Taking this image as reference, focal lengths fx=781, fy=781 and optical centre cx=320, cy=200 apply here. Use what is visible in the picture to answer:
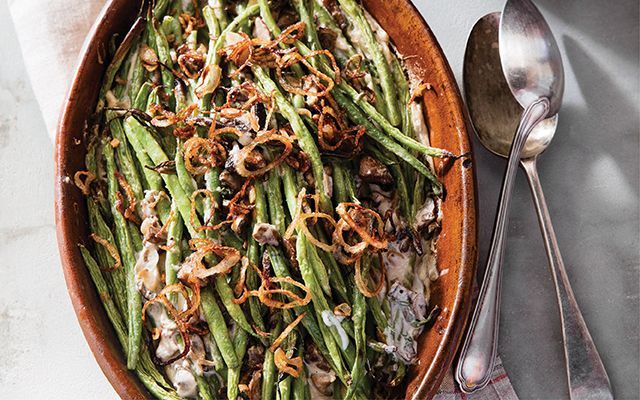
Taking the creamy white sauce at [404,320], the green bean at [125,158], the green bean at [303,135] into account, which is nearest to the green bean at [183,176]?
the green bean at [125,158]

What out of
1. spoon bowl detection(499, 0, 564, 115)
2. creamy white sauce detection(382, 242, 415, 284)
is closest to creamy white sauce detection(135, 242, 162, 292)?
creamy white sauce detection(382, 242, 415, 284)

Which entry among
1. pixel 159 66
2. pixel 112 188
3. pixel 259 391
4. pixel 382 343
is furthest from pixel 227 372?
pixel 159 66

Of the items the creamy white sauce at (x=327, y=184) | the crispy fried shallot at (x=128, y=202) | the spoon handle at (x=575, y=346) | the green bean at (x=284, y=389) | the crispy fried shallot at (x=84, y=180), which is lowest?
the spoon handle at (x=575, y=346)

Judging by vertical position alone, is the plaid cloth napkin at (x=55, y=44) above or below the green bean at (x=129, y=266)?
above

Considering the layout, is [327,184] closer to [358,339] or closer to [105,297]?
[358,339]

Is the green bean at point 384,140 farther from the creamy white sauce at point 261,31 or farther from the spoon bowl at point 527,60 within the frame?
the spoon bowl at point 527,60

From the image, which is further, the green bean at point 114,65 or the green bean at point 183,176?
the green bean at point 114,65
